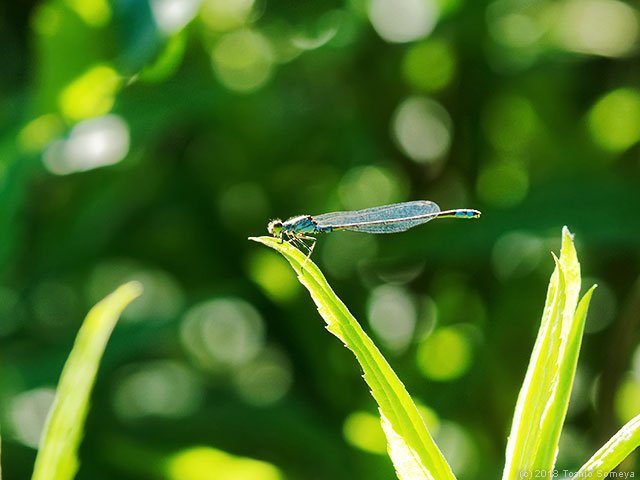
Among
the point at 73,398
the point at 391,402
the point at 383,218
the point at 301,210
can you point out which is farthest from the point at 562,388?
the point at 301,210

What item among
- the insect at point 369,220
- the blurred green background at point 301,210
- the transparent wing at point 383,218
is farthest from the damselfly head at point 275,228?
the blurred green background at point 301,210

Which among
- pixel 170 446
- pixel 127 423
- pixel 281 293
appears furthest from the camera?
pixel 281 293

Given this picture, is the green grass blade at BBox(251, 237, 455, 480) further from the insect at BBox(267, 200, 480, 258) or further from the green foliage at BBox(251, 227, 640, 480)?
the insect at BBox(267, 200, 480, 258)

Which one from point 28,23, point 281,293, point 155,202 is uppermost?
point 28,23

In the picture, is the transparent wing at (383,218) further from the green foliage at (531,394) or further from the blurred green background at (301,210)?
the green foliage at (531,394)

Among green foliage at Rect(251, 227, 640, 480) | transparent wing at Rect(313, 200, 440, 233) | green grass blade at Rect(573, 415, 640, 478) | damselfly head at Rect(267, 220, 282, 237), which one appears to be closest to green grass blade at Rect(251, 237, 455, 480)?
green foliage at Rect(251, 227, 640, 480)

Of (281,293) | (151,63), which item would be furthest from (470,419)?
(151,63)

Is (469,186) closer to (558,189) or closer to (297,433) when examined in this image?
(558,189)
